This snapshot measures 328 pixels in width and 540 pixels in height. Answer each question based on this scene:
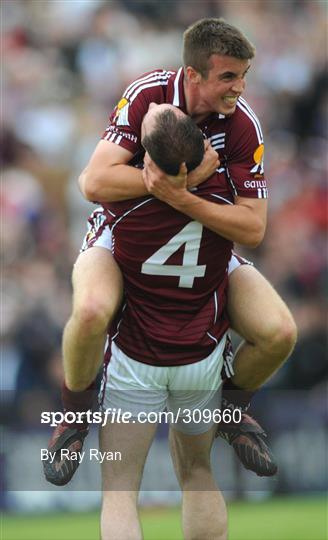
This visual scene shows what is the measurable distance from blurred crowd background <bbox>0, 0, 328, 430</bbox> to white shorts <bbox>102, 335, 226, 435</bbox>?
4046 millimetres

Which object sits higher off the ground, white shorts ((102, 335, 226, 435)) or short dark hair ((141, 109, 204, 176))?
short dark hair ((141, 109, 204, 176))

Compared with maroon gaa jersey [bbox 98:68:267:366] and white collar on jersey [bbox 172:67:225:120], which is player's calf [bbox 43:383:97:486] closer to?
maroon gaa jersey [bbox 98:68:267:366]

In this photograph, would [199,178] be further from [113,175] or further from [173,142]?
[113,175]

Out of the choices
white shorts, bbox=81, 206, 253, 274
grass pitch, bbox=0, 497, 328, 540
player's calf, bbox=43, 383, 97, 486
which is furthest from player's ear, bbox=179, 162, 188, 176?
grass pitch, bbox=0, 497, 328, 540

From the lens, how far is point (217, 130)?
21.1 feet

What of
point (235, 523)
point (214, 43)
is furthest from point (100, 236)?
point (235, 523)

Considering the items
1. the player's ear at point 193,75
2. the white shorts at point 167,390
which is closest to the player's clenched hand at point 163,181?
the player's ear at point 193,75

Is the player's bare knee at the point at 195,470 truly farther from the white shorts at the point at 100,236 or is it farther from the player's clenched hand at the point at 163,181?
the player's clenched hand at the point at 163,181

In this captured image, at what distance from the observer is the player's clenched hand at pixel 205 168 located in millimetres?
6289

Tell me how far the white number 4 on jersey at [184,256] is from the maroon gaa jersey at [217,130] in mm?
303

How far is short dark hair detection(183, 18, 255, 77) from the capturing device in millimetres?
6215

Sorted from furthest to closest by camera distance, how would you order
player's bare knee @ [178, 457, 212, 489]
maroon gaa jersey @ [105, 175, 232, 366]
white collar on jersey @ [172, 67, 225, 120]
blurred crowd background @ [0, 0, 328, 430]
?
blurred crowd background @ [0, 0, 328, 430]
player's bare knee @ [178, 457, 212, 489]
maroon gaa jersey @ [105, 175, 232, 366]
white collar on jersey @ [172, 67, 225, 120]

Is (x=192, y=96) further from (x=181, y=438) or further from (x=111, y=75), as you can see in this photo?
(x=111, y=75)

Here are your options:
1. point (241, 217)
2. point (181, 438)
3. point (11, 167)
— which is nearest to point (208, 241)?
point (241, 217)
